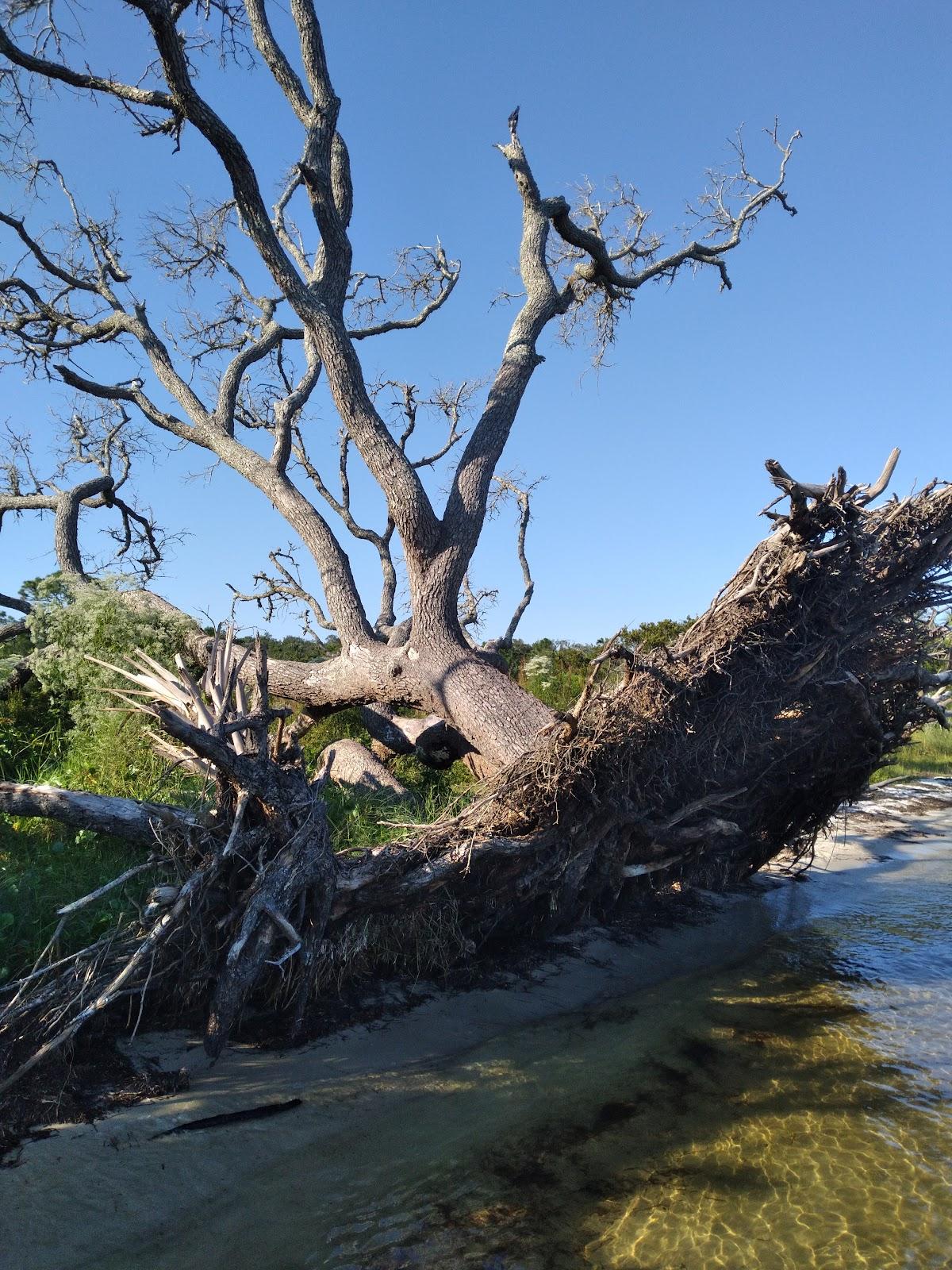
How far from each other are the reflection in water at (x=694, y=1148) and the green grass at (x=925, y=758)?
9917mm

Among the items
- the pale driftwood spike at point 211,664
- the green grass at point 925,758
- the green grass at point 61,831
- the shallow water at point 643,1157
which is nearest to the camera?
the shallow water at point 643,1157

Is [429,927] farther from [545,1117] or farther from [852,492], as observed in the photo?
[852,492]

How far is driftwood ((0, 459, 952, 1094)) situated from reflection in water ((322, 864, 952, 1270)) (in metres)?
0.98

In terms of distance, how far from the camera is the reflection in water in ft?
10.9

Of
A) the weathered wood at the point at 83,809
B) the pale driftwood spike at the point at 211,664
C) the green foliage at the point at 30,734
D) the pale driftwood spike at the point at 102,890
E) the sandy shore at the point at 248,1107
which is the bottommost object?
the sandy shore at the point at 248,1107

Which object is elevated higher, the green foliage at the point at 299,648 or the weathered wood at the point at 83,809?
the green foliage at the point at 299,648

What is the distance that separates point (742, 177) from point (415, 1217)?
43.9 ft

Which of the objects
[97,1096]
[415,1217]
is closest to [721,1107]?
[415,1217]

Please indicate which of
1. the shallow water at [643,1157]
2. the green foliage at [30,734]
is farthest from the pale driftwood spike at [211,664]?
the green foliage at [30,734]

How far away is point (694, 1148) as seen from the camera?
3.99 metres

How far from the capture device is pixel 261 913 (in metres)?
4.30

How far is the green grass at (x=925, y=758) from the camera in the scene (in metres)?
15.4

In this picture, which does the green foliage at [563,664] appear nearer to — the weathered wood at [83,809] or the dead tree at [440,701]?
the dead tree at [440,701]

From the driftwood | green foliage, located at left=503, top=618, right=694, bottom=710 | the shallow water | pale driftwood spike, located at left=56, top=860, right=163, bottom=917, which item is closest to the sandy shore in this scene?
the shallow water
